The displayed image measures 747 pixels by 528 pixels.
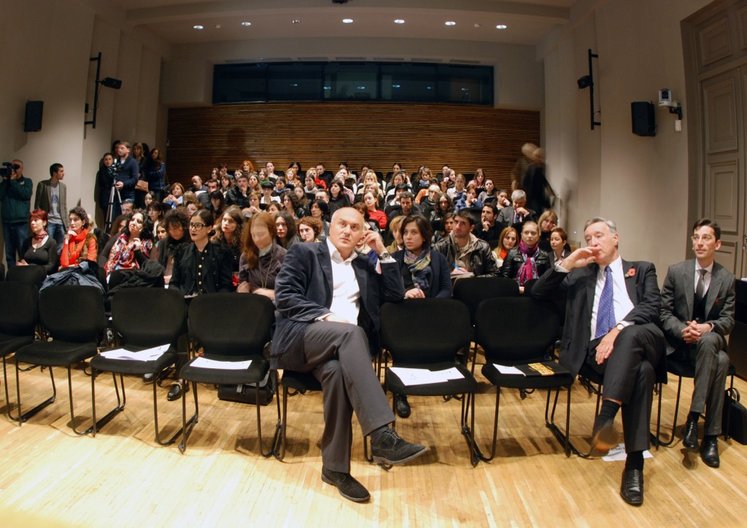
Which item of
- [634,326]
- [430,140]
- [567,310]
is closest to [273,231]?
[567,310]

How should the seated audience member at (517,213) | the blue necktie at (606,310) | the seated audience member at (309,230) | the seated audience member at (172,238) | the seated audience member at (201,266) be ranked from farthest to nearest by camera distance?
the seated audience member at (517,213), the seated audience member at (309,230), the seated audience member at (172,238), the seated audience member at (201,266), the blue necktie at (606,310)

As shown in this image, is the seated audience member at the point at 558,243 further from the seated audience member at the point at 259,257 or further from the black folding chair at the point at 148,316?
the black folding chair at the point at 148,316

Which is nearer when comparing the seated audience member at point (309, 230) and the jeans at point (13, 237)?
the seated audience member at point (309, 230)

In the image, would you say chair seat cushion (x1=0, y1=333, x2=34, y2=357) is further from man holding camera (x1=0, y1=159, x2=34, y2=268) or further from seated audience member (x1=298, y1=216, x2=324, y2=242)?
man holding camera (x1=0, y1=159, x2=34, y2=268)

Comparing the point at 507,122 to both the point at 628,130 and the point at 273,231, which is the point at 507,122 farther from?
the point at 273,231

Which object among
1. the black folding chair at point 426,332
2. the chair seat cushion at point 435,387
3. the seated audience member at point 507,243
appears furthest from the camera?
the seated audience member at point 507,243

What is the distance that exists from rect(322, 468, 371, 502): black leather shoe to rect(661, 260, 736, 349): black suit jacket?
1.86 m

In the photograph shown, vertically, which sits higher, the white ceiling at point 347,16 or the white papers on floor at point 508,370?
the white ceiling at point 347,16

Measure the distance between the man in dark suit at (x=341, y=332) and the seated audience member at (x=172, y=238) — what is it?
1.79m

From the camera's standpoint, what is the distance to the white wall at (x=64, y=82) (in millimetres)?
6703

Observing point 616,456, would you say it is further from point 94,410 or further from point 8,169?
point 8,169

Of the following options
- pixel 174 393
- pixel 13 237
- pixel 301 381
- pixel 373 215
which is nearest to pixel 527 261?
pixel 373 215

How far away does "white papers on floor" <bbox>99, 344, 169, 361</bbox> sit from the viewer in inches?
109

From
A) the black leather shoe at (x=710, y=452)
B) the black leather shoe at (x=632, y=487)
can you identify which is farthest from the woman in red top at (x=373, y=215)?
the black leather shoe at (x=632, y=487)
